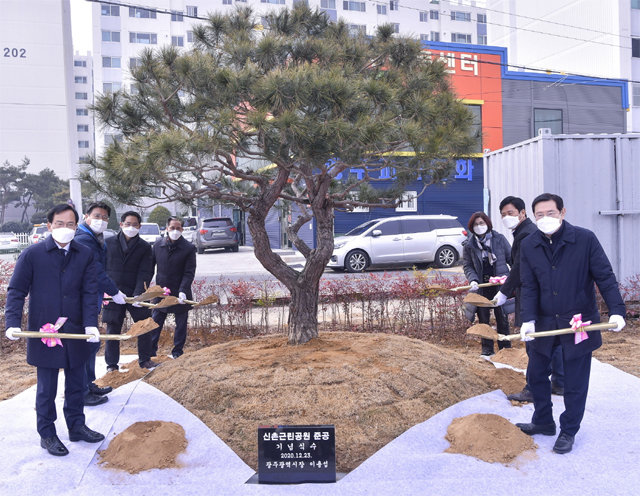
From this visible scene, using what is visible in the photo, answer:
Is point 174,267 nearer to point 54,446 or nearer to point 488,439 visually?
point 54,446

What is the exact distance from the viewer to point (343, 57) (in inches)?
197

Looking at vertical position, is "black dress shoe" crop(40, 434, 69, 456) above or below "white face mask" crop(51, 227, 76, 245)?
below

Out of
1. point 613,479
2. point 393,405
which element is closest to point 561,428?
point 613,479

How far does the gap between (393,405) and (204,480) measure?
143cm

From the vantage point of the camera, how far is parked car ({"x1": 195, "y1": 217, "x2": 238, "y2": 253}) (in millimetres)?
24109

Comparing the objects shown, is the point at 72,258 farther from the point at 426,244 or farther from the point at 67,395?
the point at 426,244

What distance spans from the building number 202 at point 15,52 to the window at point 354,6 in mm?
23041

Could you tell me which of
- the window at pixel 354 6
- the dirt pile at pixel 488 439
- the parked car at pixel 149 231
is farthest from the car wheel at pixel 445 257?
the window at pixel 354 6

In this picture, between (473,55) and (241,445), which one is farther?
(473,55)

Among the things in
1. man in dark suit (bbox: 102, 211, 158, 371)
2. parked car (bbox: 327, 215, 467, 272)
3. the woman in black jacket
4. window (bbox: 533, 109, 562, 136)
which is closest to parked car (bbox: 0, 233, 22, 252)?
parked car (bbox: 327, 215, 467, 272)

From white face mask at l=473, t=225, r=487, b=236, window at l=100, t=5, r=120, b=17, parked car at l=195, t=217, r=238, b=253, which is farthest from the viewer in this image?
window at l=100, t=5, r=120, b=17

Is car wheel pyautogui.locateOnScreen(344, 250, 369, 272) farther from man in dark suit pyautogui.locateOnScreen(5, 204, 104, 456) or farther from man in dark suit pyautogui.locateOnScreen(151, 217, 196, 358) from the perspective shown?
man in dark suit pyautogui.locateOnScreen(5, 204, 104, 456)

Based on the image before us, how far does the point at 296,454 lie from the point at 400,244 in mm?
12166

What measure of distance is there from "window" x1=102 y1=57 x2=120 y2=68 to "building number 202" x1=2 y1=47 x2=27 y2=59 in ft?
25.8
